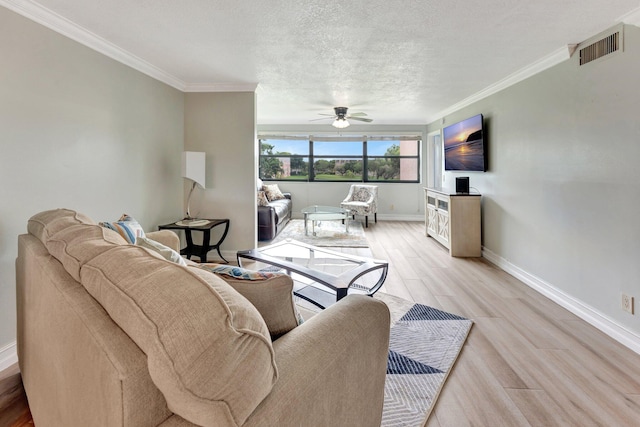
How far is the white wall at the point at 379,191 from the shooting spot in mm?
7359

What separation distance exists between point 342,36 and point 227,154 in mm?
2159

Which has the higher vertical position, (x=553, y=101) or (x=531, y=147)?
(x=553, y=101)

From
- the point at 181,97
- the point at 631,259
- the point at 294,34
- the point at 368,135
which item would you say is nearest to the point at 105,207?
the point at 181,97

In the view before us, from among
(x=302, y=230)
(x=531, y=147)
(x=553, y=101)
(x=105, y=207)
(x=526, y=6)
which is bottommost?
(x=302, y=230)

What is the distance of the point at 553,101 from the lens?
2.94 m

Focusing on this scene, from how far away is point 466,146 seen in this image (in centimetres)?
472

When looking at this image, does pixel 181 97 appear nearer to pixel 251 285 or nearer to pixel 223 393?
pixel 251 285

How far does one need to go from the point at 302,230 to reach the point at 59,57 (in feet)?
14.4

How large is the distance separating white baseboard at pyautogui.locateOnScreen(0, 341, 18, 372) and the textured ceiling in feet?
7.10

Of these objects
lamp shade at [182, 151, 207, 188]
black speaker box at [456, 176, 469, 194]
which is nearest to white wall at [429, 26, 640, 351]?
black speaker box at [456, 176, 469, 194]

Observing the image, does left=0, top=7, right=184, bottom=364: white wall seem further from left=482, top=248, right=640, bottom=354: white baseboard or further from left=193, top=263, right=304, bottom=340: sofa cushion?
left=482, top=248, right=640, bottom=354: white baseboard

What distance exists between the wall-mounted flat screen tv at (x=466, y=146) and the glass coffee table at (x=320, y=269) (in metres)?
2.36

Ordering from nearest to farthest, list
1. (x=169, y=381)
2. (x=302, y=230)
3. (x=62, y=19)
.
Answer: (x=169, y=381) → (x=62, y=19) → (x=302, y=230)

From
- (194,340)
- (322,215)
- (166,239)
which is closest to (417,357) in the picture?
(194,340)
